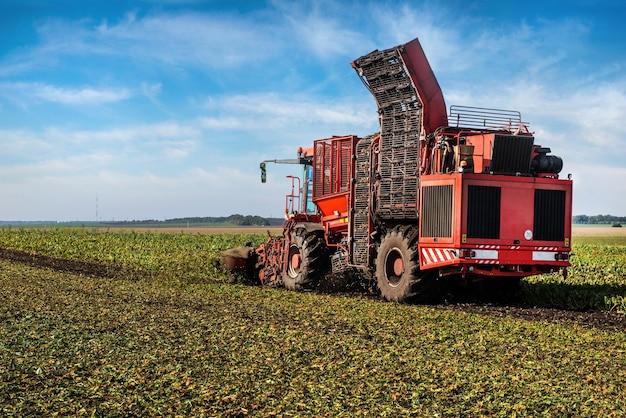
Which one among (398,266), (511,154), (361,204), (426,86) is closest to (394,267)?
(398,266)

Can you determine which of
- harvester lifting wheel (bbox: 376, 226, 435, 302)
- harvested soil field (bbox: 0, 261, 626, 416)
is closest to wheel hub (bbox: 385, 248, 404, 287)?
harvester lifting wheel (bbox: 376, 226, 435, 302)

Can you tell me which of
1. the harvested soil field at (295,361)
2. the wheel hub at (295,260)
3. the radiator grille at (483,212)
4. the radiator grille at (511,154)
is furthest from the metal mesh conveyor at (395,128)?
the wheel hub at (295,260)

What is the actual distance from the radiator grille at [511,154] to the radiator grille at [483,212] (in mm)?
529

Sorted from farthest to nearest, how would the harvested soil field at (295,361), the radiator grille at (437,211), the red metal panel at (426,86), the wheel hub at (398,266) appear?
the wheel hub at (398,266)
the red metal panel at (426,86)
the radiator grille at (437,211)
the harvested soil field at (295,361)

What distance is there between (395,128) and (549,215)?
357 centimetres

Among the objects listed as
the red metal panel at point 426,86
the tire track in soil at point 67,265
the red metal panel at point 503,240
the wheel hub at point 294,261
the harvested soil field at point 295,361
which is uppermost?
the red metal panel at point 426,86

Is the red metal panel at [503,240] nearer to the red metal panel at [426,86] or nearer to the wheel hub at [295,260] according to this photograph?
the red metal panel at [426,86]

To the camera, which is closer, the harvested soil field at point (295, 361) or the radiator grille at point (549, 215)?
the harvested soil field at point (295, 361)

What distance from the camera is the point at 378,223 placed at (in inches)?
647

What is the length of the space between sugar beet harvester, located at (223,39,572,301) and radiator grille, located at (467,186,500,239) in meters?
0.02

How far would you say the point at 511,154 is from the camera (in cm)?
1445

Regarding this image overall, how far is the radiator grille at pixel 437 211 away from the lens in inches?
556

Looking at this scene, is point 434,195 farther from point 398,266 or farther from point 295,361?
point 295,361

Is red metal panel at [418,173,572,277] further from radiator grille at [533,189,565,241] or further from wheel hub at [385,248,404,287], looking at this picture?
wheel hub at [385,248,404,287]
